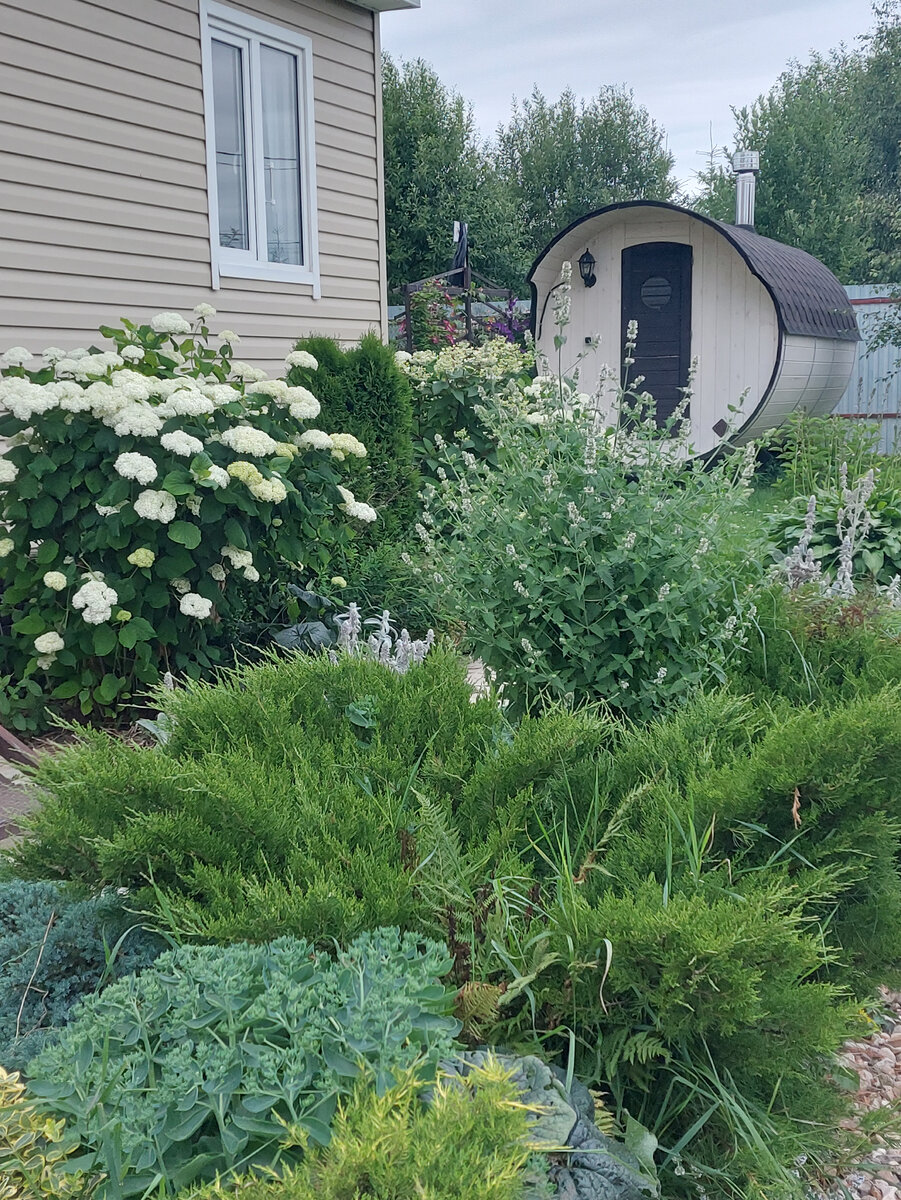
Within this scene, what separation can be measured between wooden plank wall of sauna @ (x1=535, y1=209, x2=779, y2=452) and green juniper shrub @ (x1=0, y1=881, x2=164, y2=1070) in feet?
31.8

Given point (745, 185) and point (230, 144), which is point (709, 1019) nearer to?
point (230, 144)

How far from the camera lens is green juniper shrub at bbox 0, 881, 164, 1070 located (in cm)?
164

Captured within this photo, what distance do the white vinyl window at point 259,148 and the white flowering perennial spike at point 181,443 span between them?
256 centimetres

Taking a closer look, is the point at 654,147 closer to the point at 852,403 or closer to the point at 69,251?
the point at 852,403

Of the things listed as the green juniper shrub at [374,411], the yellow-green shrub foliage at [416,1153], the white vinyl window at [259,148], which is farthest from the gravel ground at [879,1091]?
the white vinyl window at [259,148]

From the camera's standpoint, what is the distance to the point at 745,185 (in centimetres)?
1387

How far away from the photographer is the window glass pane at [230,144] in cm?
615

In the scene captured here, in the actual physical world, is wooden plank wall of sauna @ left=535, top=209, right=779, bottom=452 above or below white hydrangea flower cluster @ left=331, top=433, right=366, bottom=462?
above

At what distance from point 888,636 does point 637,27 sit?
80.8 feet

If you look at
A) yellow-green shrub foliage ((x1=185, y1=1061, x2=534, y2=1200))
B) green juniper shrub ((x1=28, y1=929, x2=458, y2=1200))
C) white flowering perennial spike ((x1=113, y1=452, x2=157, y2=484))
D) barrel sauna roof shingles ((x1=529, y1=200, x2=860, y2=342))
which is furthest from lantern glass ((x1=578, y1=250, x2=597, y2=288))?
yellow-green shrub foliage ((x1=185, y1=1061, x2=534, y2=1200))

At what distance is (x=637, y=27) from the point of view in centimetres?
2361

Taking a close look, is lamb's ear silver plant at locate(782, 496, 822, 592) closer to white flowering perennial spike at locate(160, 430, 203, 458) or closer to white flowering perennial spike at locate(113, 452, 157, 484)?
white flowering perennial spike at locate(160, 430, 203, 458)

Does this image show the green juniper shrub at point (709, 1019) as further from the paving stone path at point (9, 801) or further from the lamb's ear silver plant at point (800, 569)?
the paving stone path at point (9, 801)

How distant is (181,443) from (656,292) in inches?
387
